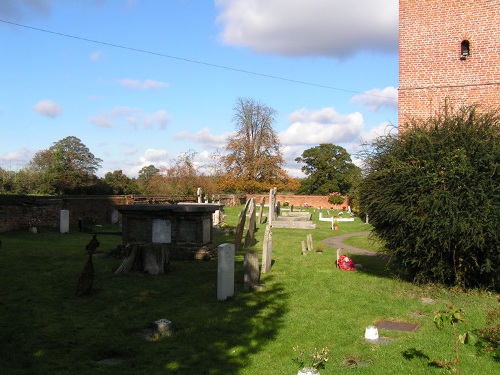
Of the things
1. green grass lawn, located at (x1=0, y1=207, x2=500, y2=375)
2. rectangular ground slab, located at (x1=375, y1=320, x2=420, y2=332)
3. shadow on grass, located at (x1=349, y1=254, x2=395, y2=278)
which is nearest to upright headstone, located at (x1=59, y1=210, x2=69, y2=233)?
green grass lawn, located at (x1=0, y1=207, x2=500, y2=375)

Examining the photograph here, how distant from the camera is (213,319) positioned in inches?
336

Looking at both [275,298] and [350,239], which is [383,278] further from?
[350,239]

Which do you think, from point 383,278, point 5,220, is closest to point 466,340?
point 383,278

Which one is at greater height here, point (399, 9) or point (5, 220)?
point (399, 9)

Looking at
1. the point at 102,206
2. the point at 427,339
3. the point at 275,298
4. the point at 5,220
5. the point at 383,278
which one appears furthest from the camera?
the point at 102,206

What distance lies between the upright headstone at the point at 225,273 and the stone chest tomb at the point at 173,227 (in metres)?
4.76

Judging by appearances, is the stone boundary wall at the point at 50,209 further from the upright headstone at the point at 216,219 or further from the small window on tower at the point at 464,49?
the small window on tower at the point at 464,49

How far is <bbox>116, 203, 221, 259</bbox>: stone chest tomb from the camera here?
→ 49.2ft

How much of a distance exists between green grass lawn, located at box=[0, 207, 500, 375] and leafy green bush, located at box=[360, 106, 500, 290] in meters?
0.59

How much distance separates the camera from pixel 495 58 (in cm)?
1711

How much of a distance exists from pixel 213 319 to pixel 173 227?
7.02 metres

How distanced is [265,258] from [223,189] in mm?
45708

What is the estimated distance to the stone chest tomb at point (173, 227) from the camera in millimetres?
15008

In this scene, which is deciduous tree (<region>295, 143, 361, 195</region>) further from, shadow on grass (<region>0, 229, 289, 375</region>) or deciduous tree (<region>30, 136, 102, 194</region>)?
shadow on grass (<region>0, 229, 289, 375</region>)
